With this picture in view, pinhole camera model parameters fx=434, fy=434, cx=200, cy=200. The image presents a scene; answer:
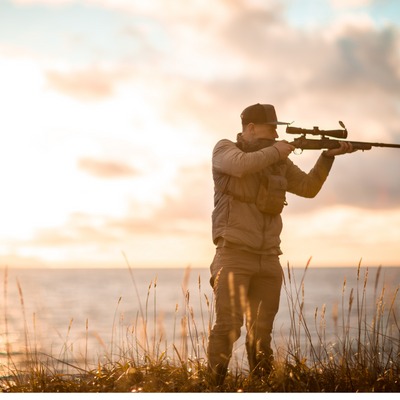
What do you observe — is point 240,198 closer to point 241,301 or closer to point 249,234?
point 249,234

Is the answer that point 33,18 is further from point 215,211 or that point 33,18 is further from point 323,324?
point 323,324

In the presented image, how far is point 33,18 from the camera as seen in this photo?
12.4ft

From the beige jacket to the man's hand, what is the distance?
0.54 m

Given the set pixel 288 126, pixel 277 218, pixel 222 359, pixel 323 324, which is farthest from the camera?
pixel 288 126

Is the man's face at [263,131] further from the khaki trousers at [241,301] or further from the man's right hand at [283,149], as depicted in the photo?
the khaki trousers at [241,301]

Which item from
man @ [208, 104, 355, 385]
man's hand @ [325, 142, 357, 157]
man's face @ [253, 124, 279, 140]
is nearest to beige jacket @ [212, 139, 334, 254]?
man @ [208, 104, 355, 385]

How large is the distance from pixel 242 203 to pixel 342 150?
1150 millimetres

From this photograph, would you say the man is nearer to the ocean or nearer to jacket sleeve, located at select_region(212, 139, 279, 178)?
jacket sleeve, located at select_region(212, 139, 279, 178)

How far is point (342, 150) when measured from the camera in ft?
12.4

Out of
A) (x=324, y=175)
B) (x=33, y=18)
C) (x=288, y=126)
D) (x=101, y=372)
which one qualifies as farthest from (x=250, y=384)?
(x=33, y=18)

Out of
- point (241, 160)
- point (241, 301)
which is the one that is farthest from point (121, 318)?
point (241, 160)

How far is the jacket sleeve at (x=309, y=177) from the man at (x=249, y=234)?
0.24 metres

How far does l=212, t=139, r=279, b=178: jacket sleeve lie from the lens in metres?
3.11

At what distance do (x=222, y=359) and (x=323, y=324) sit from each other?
2.67 ft
